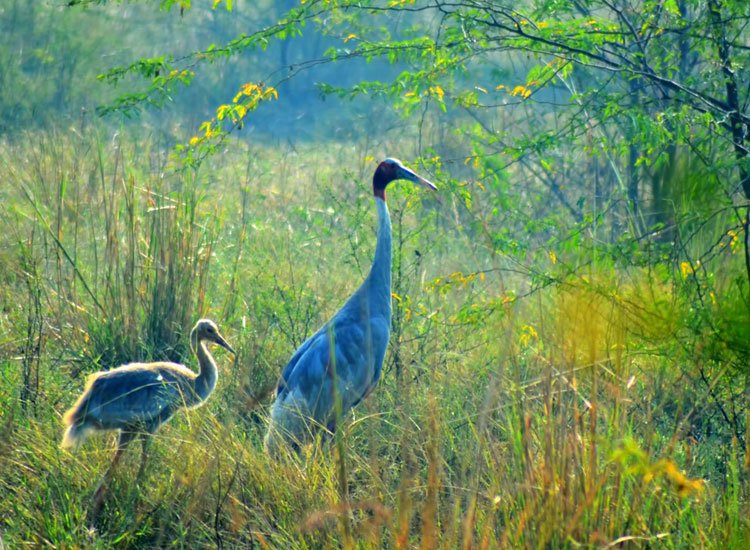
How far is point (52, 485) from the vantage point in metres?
3.87

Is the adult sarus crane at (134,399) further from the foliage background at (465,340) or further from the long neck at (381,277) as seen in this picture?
the long neck at (381,277)

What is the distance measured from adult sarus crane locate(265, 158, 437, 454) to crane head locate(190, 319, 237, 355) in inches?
15.4

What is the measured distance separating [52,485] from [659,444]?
2446mm

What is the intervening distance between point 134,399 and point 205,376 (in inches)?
18.0

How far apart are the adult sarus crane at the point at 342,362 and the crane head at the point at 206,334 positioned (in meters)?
0.39

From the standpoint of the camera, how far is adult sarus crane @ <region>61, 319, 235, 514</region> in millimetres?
4297

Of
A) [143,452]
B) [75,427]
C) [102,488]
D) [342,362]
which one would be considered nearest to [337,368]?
[342,362]

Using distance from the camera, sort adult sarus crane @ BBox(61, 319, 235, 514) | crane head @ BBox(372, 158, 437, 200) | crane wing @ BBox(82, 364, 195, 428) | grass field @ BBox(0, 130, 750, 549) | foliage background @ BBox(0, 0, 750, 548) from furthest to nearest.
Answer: crane head @ BBox(372, 158, 437, 200) < crane wing @ BBox(82, 364, 195, 428) < adult sarus crane @ BBox(61, 319, 235, 514) < foliage background @ BBox(0, 0, 750, 548) < grass field @ BBox(0, 130, 750, 549)

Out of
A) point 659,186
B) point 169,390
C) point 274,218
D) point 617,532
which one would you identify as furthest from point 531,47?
point 274,218

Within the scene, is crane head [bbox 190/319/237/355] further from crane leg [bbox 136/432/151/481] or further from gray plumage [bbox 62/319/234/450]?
crane leg [bbox 136/432/151/481]

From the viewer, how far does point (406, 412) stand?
423 cm

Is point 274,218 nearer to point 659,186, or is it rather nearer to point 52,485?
point 659,186

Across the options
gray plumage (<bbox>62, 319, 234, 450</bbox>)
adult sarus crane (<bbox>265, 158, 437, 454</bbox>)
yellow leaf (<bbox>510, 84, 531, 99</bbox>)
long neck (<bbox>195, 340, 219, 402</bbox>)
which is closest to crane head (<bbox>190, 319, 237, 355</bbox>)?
long neck (<bbox>195, 340, 219, 402</bbox>)

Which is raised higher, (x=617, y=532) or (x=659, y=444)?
(x=617, y=532)
